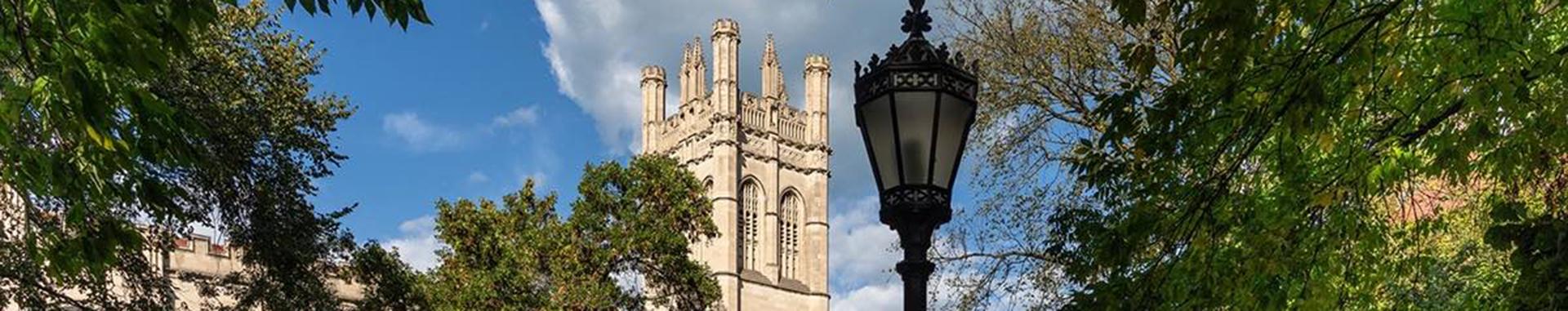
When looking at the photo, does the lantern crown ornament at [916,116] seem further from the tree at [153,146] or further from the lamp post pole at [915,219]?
the tree at [153,146]

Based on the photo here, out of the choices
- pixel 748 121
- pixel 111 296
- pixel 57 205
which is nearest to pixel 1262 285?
pixel 57 205

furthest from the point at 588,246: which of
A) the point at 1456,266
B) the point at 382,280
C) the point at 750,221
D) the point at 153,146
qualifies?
the point at 750,221

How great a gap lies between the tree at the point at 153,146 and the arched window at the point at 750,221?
46227 mm

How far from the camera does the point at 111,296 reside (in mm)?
14836

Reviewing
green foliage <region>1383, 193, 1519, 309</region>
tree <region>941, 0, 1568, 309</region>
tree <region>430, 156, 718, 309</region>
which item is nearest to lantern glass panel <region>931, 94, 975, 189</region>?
tree <region>941, 0, 1568, 309</region>

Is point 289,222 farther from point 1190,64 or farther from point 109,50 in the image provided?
point 1190,64

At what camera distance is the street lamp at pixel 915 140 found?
478cm

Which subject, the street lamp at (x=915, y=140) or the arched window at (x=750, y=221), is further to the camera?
the arched window at (x=750, y=221)

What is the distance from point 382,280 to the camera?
19984 millimetres

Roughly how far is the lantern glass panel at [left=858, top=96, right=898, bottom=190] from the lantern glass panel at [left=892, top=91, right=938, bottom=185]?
0.11ft

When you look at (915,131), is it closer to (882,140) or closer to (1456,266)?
(882,140)

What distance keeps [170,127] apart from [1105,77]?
34.5 ft

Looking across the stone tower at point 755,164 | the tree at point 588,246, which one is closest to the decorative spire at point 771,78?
the stone tower at point 755,164

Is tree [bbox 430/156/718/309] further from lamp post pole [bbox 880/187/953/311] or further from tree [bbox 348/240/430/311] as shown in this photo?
lamp post pole [bbox 880/187/953/311]
